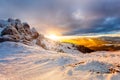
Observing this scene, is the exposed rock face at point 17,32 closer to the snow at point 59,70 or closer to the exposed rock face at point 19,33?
the exposed rock face at point 19,33

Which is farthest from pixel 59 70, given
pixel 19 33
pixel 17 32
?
pixel 19 33

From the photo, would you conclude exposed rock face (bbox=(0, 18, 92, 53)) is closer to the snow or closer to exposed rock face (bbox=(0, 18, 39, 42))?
exposed rock face (bbox=(0, 18, 39, 42))

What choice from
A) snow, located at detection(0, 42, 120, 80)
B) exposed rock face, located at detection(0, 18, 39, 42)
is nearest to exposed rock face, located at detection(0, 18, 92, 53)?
exposed rock face, located at detection(0, 18, 39, 42)

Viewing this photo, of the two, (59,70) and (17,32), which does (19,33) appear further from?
(59,70)

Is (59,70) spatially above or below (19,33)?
below

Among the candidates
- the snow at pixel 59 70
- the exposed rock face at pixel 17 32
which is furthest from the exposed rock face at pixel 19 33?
the snow at pixel 59 70

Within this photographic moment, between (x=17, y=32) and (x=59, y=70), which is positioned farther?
(x=17, y=32)

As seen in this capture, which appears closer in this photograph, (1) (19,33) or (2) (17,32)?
(2) (17,32)

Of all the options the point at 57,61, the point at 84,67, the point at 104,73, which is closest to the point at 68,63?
the point at 57,61

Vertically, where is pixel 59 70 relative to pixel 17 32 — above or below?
below

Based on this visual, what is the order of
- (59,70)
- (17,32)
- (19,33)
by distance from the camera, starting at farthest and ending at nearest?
(19,33), (17,32), (59,70)

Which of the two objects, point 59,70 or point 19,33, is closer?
point 59,70

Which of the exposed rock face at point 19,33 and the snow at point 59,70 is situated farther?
the exposed rock face at point 19,33

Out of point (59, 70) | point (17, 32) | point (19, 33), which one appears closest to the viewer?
point (59, 70)
